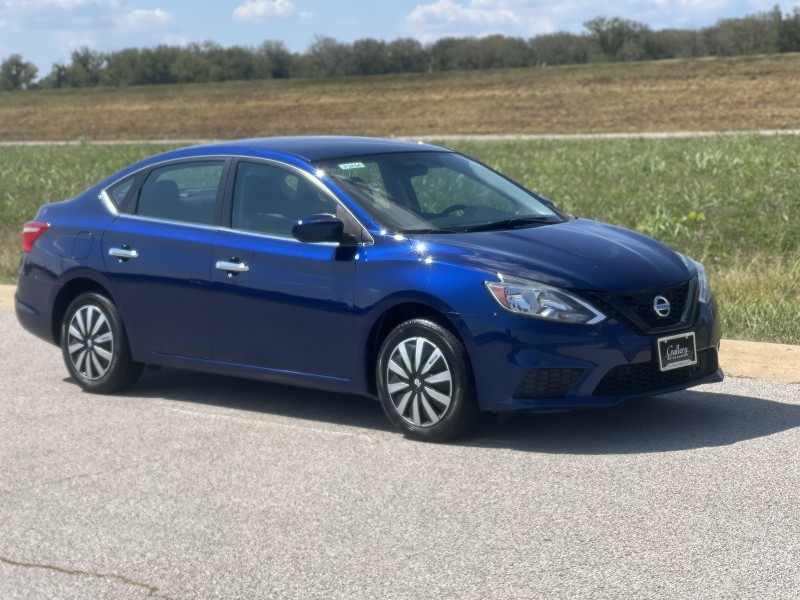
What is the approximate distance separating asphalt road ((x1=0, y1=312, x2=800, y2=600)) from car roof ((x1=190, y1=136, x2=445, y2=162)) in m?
1.49

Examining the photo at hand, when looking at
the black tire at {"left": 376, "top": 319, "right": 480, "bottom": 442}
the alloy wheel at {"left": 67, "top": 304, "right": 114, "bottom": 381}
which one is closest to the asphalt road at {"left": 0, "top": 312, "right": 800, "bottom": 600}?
the black tire at {"left": 376, "top": 319, "right": 480, "bottom": 442}

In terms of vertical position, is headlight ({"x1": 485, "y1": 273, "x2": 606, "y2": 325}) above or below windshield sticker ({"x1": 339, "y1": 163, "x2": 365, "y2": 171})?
below

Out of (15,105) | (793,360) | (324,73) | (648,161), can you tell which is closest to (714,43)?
(324,73)

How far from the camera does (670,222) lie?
17016 millimetres

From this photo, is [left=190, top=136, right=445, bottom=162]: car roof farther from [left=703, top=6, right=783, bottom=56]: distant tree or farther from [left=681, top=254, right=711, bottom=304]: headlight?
[left=703, top=6, right=783, bottom=56]: distant tree

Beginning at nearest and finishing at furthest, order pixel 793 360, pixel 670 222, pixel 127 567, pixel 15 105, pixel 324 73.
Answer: pixel 127 567 < pixel 793 360 < pixel 670 222 < pixel 15 105 < pixel 324 73

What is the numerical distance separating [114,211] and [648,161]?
51.0ft

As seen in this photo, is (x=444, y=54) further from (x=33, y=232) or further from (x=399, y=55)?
Answer: (x=33, y=232)

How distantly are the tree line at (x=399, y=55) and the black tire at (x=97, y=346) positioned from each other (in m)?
66.3

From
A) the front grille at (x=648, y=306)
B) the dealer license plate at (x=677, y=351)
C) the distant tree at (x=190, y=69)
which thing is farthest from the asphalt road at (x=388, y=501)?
the distant tree at (x=190, y=69)

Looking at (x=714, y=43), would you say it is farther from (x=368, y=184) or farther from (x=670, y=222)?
(x=368, y=184)

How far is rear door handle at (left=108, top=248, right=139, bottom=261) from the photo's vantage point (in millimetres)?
8828

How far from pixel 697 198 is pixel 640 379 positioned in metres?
11.8

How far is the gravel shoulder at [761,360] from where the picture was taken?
8945mm
